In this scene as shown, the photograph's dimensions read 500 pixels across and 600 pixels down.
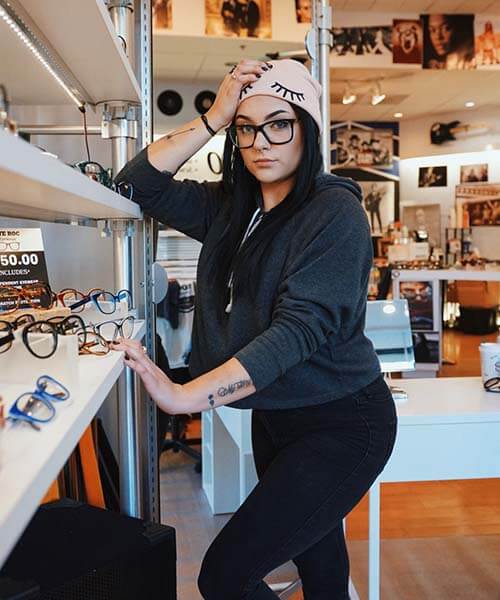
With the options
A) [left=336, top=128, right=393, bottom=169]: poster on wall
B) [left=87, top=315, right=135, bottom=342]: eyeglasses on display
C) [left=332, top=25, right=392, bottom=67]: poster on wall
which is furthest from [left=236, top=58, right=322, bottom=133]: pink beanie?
[left=336, top=128, right=393, bottom=169]: poster on wall

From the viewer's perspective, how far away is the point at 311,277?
1.13 m

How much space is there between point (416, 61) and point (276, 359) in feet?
18.9

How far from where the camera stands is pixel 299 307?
1.11m

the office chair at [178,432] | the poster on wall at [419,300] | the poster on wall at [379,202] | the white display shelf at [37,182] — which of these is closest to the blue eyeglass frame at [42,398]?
the white display shelf at [37,182]

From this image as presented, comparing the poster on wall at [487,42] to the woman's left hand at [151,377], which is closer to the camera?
the woman's left hand at [151,377]

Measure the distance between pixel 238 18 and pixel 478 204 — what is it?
5.61m

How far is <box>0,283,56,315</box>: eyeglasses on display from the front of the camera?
111cm

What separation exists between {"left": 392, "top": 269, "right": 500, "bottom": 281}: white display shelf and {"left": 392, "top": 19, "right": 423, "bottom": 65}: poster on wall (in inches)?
78.4

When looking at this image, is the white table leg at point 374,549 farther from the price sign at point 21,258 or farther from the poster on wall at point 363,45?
the poster on wall at point 363,45

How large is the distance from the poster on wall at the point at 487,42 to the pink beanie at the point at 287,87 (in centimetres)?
556

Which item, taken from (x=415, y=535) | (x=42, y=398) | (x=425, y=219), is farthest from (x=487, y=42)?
(x=42, y=398)

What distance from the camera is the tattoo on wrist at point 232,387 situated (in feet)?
3.61

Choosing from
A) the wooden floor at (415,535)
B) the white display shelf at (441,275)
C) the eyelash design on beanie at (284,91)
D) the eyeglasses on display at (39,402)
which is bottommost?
the wooden floor at (415,535)

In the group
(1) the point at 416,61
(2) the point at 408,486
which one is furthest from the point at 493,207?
(2) the point at 408,486
